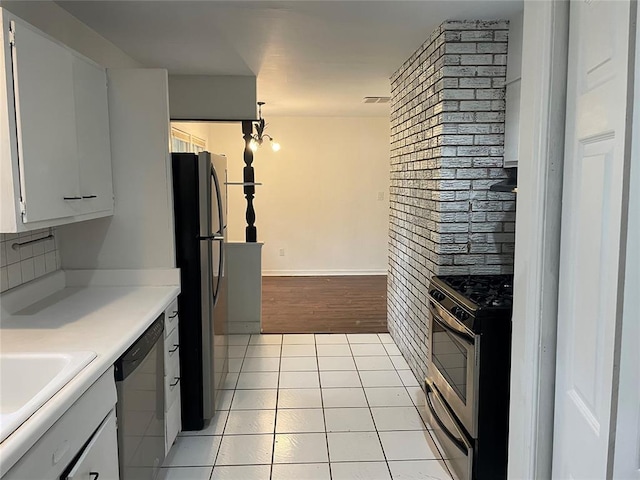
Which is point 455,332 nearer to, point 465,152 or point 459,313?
point 459,313

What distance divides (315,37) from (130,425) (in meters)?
2.46

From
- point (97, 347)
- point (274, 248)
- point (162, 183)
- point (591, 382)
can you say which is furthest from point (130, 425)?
point (274, 248)

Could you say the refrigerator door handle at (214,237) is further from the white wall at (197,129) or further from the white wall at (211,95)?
the white wall at (197,129)

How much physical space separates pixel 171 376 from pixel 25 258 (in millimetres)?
900

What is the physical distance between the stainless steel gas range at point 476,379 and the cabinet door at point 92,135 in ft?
5.90

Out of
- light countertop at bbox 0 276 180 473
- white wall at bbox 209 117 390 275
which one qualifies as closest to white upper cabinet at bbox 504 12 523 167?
light countertop at bbox 0 276 180 473

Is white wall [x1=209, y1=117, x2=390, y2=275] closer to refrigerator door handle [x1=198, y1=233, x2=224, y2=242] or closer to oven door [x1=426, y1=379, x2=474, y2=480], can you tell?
refrigerator door handle [x1=198, y1=233, x2=224, y2=242]

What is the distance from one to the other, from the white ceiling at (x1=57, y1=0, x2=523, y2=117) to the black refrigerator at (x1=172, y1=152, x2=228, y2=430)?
0.81 metres

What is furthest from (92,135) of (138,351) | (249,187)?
(249,187)

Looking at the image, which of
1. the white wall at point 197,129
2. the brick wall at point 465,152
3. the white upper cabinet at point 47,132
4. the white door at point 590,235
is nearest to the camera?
the white door at point 590,235

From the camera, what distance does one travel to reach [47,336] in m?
1.85

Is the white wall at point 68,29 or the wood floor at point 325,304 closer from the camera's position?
the white wall at point 68,29

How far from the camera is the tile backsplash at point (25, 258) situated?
214 centimetres

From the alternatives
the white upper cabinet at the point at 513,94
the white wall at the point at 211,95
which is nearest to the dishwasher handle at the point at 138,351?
the white upper cabinet at the point at 513,94
